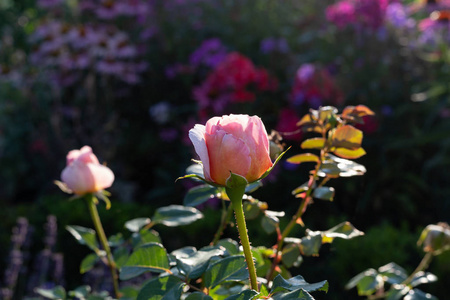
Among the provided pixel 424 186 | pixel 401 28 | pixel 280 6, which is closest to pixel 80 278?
pixel 424 186

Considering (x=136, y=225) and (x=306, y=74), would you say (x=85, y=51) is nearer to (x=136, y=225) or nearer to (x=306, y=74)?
(x=306, y=74)

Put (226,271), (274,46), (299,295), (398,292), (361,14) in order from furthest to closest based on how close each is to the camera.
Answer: (274,46) → (361,14) → (398,292) → (226,271) → (299,295)

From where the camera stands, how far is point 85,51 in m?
4.30

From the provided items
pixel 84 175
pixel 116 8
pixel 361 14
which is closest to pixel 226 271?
pixel 84 175

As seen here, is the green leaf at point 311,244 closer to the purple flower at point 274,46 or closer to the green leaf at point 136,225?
the green leaf at point 136,225

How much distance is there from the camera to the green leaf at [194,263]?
695mm

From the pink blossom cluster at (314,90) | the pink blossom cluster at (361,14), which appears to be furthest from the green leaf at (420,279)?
the pink blossom cluster at (361,14)

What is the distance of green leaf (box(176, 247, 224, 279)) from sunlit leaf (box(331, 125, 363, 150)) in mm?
278

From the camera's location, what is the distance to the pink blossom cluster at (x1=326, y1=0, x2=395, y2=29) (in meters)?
3.67

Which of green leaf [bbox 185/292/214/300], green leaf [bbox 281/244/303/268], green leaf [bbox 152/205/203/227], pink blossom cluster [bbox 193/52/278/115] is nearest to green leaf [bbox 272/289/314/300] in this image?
green leaf [bbox 185/292/214/300]

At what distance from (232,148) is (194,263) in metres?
0.17

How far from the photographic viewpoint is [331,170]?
87 centimetres

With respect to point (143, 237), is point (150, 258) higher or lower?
higher

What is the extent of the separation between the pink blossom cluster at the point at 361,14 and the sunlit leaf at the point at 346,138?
2.99 meters
